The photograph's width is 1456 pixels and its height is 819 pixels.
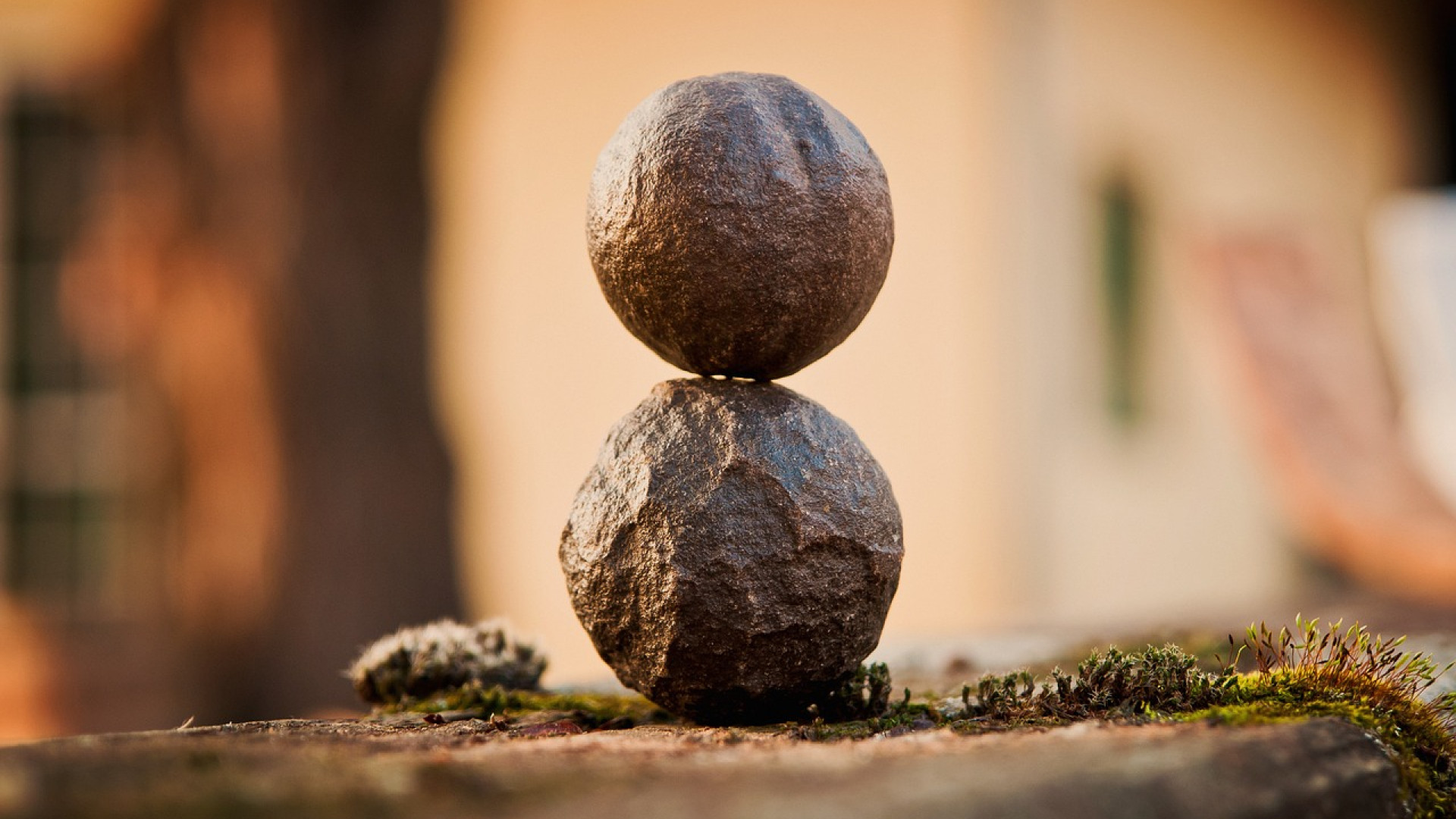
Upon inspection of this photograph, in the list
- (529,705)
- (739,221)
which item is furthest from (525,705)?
(739,221)

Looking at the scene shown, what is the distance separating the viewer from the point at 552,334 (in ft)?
24.2

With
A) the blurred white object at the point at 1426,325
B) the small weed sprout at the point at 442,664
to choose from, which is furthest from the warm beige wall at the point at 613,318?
the small weed sprout at the point at 442,664

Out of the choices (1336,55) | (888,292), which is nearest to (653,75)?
(888,292)

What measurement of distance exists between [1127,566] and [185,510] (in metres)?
5.51

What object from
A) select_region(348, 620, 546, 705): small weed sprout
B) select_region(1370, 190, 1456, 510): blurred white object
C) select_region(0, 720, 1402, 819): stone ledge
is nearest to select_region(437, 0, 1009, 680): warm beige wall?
select_region(1370, 190, 1456, 510): blurred white object

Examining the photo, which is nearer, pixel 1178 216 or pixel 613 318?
pixel 613 318

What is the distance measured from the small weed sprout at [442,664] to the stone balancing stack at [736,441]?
1.49ft

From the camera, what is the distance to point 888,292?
7.32m

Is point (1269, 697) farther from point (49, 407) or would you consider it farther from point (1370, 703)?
point (49, 407)

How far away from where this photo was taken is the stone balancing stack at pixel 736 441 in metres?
2.01

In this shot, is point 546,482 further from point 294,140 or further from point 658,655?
point 658,655

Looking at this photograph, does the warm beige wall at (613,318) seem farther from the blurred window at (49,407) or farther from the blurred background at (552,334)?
the blurred window at (49,407)

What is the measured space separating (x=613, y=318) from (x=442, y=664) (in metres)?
4.78

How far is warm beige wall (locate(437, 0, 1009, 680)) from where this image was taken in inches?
281
